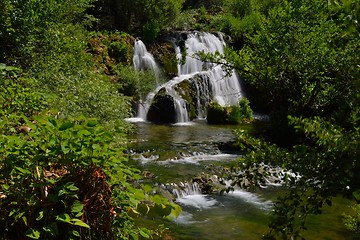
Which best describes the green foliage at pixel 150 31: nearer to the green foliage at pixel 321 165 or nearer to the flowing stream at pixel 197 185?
the flowing stream at pixel 197 185

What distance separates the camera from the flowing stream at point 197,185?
7.96 m

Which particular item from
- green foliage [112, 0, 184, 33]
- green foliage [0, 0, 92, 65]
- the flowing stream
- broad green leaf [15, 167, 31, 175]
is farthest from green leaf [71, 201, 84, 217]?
green foliage [112, 0, 184, 33]

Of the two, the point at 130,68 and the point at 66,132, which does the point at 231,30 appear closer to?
the point at 130,68

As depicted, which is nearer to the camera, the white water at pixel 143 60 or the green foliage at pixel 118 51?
the green foliage at pixel 118 51

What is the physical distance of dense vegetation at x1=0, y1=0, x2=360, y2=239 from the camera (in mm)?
2324

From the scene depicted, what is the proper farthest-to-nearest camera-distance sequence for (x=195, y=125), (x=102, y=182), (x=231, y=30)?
(x=231, y=30), (x=195, y=125), (x=102, y=182)

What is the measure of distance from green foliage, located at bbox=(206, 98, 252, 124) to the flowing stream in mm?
590

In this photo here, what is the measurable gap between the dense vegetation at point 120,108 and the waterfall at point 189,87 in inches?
36.2


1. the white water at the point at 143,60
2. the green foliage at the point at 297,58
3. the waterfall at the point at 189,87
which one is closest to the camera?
the green foliage at the point at 297,58

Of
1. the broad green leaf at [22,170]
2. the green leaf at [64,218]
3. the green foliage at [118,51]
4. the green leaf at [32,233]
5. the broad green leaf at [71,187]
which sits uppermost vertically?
the green foliage at [118,51]

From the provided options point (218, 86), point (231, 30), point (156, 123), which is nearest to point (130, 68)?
point (156, 123)

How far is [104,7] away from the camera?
83.0 feet

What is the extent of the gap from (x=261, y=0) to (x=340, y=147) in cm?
3277

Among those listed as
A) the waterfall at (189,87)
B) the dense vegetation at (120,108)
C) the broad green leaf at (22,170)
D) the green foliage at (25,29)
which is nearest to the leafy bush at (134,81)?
the dense vegetation at (120,108)
